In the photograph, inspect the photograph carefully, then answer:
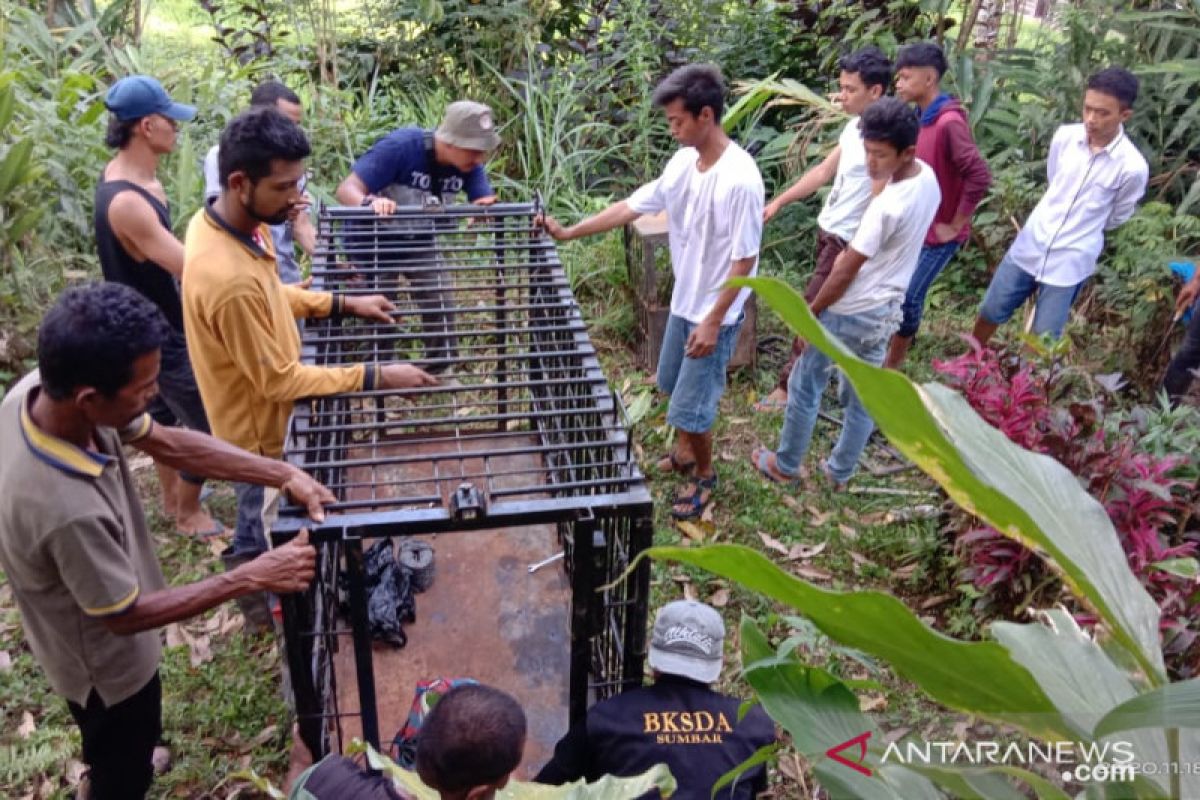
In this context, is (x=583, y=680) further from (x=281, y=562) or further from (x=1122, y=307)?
(x=1122, y=307)

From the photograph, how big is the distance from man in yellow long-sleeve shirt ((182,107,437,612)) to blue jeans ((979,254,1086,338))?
3511mm

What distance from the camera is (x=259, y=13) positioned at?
729 cm

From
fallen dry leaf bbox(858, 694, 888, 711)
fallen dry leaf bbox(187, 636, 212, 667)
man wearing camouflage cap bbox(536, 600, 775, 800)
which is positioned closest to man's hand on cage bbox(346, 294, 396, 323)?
man wearing camouflage cap bbox(536, 600, 775, 800)

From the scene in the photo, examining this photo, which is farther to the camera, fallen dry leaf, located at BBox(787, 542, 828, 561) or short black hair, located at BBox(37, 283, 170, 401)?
fallen dry leaf, located at BBox(787, 542, 828, 561)

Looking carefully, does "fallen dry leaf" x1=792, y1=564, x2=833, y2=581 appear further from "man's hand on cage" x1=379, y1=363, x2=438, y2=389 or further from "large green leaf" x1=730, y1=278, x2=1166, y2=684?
"large green leaf" x1=730, y1=278, x2=1166, y2=684

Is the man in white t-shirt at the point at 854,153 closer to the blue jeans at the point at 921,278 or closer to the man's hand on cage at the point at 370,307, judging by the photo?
the blue jeans at the point at 921,278

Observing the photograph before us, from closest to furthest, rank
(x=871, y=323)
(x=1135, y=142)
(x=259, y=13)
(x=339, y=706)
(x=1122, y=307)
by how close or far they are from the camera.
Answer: (x=339, y=706) → (x=871, y=323) → (x=1122, y=307) → (x=1135, y=142) → (x=259, y=13)

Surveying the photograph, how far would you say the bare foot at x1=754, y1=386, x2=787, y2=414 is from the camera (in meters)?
5.11

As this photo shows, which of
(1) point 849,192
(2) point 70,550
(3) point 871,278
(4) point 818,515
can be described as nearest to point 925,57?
(1) point 849,192

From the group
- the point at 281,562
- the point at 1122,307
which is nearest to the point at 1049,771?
the point at 281,562

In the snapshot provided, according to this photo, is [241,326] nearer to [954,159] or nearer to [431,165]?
[431,165]

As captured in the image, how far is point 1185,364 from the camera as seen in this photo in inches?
176

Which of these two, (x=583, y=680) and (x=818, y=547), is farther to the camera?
(x=818, y=547)

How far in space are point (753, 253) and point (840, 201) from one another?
1134 mm
